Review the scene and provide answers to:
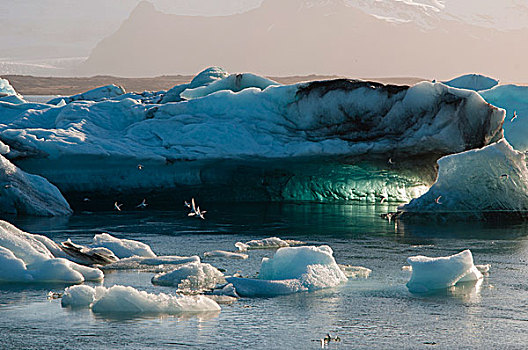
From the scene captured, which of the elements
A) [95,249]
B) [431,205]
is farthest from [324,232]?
[95,249]

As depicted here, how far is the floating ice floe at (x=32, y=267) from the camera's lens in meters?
8.73

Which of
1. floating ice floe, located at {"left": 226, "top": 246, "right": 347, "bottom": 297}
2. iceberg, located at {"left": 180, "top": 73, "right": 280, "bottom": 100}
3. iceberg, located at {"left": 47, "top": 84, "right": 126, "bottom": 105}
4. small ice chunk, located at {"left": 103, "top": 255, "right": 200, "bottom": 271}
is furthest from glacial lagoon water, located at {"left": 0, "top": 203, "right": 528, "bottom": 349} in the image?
iceberg, located at {"left": 47, "top": 84, "right": 126, "bottom": 105}

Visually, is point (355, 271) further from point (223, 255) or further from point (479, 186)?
point (479, 186)

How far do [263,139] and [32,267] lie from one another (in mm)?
11648

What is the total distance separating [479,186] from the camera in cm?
1658

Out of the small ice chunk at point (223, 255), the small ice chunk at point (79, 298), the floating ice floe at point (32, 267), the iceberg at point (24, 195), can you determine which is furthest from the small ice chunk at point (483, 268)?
the iceberg at point (24, 195)

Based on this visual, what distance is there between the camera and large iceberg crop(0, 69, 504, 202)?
63.5 ft

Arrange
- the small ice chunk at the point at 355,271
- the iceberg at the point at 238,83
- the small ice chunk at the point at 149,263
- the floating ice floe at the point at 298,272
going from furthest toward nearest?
1. the iceberg at the point at 238,83
2. the small ice chunk at the point at 149,263
3. the small ice chunk at the point at 355,271
4. the floating ice floe at the point at 298,272

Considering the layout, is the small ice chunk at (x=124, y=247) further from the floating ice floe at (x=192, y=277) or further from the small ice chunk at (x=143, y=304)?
the small ice chunk at (x=143, y=304)

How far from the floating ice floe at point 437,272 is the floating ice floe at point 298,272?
0.85 meters

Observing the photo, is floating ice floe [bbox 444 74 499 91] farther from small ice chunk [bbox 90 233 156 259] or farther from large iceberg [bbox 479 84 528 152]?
small ice chunk [bbox 90 233 156 259]

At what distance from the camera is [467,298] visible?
8.02 meters

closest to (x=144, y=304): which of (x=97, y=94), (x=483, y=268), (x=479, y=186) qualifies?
(x=483, y=268)

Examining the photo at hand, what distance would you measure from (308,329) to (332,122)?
46.2ft
